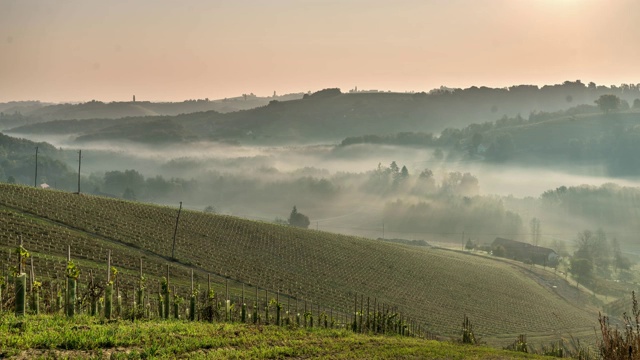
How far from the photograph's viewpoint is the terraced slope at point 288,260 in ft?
225

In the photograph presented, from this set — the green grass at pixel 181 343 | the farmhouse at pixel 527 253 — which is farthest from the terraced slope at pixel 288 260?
the farmhouse at pixel 527 253

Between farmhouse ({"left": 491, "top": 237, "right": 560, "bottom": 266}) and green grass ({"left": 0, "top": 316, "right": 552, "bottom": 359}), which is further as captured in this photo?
farmhouse ({"left": 491, "top": 237, "right": 560, "bottom": 266})

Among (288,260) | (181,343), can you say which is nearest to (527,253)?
(288,260)

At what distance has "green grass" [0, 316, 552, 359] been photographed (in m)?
15.6

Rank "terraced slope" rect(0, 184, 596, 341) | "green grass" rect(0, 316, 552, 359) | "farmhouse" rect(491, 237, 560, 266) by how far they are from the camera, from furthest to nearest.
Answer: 1. "farmhouse" rect(491, 237, 560, 266)
2. "terraced slope" rect(0, 184, 596, 341)
3. "green grass" rect(0, 316, 552, 359)

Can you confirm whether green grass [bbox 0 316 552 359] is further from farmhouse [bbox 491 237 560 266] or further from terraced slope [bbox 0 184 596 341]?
farmhouse [bbox 491 237 560 266]

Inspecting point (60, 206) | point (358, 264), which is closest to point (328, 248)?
point (358, 264)

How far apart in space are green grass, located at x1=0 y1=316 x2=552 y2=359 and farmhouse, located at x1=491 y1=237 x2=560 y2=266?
474ft

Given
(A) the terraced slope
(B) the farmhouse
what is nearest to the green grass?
(A) the terraced slope

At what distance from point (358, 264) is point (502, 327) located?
2286 cm

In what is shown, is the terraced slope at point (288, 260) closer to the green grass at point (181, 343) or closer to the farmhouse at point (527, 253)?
Result: the green grass at point (181, 343)

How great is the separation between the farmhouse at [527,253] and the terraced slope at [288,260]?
57729 mm

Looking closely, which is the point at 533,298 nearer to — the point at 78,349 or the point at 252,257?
the point at 252,257

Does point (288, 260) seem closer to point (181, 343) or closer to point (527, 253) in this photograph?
point (181, 343)
